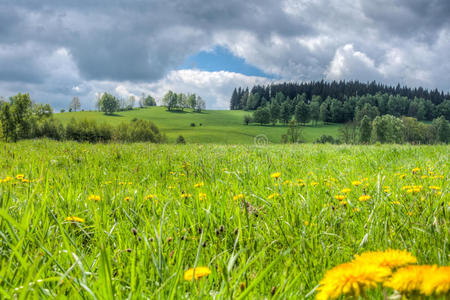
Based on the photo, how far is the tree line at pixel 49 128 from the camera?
31.0m

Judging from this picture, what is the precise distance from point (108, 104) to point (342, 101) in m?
119

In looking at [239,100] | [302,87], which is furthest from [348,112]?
[239,100]

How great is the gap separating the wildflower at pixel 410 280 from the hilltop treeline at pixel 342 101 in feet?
393

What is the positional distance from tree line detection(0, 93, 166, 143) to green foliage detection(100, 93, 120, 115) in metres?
37.8

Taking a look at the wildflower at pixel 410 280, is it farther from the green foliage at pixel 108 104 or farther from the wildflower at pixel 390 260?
the green foliage at pixel 108 104

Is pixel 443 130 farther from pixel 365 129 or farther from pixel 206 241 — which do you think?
pixel 206 241

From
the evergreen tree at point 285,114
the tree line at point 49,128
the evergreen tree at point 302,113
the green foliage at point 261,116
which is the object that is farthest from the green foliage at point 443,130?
the tree line at point 49,128

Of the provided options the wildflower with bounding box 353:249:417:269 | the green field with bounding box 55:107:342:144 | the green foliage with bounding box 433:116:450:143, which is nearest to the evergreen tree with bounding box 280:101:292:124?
the green field with bounding box 55:107:342:144

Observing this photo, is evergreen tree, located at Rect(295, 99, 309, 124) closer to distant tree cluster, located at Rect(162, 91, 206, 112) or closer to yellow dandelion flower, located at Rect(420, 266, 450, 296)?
distant tree cluster, located at Rect(162, 91, 206, 112)

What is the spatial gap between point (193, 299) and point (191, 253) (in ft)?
2.14

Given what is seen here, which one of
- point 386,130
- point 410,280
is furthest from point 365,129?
point 410,280

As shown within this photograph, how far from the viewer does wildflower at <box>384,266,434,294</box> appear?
69cm

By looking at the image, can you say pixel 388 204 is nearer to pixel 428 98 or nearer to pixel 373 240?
pixel 373 240

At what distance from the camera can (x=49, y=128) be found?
61.3m
